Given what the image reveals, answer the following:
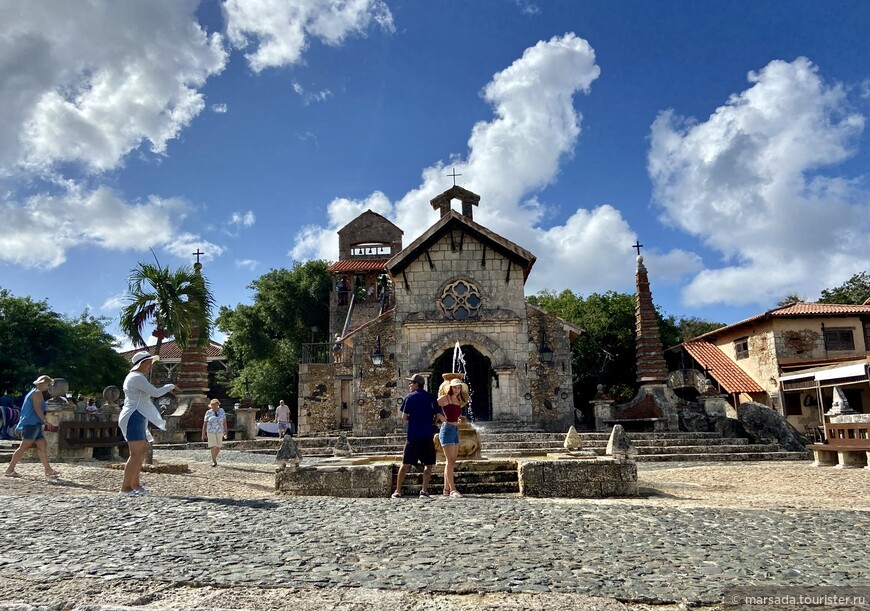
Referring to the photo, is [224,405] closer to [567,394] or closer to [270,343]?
[270,343]

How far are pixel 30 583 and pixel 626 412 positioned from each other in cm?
1897

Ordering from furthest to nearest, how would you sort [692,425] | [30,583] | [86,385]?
1. [86,385]
2. [692,425]
3. [30,583]

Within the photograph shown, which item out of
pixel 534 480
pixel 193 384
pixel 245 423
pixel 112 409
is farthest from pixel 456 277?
pixel 534 480

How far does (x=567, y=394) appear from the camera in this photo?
1970 centimetres

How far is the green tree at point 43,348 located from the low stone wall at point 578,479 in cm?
2299

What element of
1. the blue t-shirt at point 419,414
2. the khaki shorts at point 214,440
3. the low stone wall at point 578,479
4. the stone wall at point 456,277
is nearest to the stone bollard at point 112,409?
the khaki shorts at point 214,440

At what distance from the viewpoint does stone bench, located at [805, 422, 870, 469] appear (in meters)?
12.8

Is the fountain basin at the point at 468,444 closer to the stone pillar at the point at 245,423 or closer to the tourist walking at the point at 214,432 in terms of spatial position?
the tourist walking at the point at 214,432

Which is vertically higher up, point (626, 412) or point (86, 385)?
point (86, 385)

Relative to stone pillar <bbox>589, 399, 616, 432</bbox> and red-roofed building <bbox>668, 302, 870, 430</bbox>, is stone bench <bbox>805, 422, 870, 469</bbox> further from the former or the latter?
red-roofed building <bbox>668, 302, 870, 430</bbox>

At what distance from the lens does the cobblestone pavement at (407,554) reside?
3.61 metres

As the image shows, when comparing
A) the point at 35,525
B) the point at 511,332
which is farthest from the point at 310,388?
the point at 35,525

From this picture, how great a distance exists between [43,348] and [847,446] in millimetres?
28641

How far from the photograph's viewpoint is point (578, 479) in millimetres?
8531
